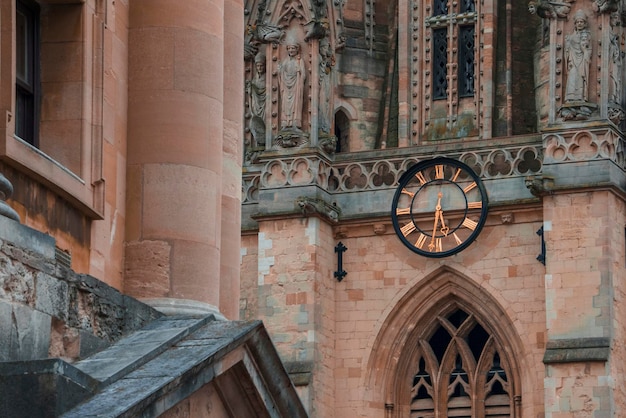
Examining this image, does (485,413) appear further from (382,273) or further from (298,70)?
(298,70)

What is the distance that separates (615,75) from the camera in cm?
3675

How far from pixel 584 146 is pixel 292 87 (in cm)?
532

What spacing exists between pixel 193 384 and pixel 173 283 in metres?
3.71

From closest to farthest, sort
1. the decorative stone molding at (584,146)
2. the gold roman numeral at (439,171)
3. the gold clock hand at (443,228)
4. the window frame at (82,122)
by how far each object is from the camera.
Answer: the window frame at (82,122) < the decorative stone molding at (584,146) < the gold clock hand at (443,228) < the gold roman numeral at (439,171)

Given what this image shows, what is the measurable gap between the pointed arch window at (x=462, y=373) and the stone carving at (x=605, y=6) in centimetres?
541

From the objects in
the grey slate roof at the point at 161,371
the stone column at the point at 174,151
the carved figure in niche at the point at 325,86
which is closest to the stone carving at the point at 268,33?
the carved figure in niche at the point at 325,86

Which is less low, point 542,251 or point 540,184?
point 540,184

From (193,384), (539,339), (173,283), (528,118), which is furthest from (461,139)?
(193,384)

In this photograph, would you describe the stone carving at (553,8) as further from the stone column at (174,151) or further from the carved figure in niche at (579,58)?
the stone column at (174,151)

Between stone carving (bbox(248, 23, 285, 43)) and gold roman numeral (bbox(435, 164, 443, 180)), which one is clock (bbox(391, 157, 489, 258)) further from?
stone carving (bbox(248, 23, 285, 43))

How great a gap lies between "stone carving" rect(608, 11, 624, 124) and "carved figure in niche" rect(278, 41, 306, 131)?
5.25m

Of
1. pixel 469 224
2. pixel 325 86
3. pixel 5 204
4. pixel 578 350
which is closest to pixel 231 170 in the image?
pixel 5 204

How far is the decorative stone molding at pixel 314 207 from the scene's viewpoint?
37.7 metres

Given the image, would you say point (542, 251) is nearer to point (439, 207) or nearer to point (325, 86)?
point (439, 207)
